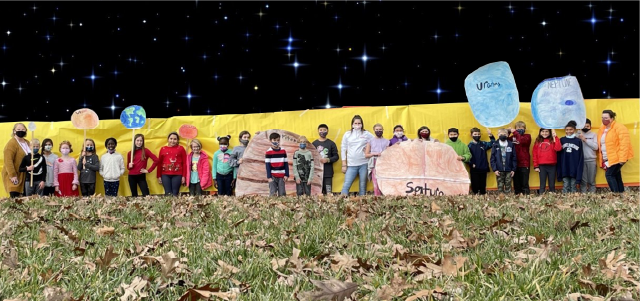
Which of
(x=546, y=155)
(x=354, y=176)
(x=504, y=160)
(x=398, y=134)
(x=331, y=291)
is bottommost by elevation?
(x=331, y=291)

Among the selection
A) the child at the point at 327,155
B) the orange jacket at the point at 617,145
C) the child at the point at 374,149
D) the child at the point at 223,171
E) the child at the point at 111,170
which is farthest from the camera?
the child at the point at 111,170

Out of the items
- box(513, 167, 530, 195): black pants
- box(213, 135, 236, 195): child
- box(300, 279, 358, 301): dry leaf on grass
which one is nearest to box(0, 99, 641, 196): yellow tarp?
box(513, 167, 530, 195): black pants


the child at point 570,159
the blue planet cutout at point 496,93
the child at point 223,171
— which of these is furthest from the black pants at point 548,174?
the child at point 223,171

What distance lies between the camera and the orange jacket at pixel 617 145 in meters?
11.5

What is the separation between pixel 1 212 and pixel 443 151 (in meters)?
8.05

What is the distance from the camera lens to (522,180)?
12.7 m

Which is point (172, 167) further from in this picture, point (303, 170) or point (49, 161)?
point (303, 170)

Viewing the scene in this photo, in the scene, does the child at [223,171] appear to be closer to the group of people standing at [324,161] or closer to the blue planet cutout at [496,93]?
the group of people standing at [324,161]

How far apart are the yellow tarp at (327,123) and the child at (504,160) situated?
1.30ft

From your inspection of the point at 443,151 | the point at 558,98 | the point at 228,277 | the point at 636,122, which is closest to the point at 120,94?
the point at 443,151

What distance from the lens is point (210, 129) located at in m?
14.4

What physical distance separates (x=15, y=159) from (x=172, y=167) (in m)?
3.17

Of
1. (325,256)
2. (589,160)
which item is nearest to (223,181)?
(589,160)

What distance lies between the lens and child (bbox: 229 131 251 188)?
12.8m
